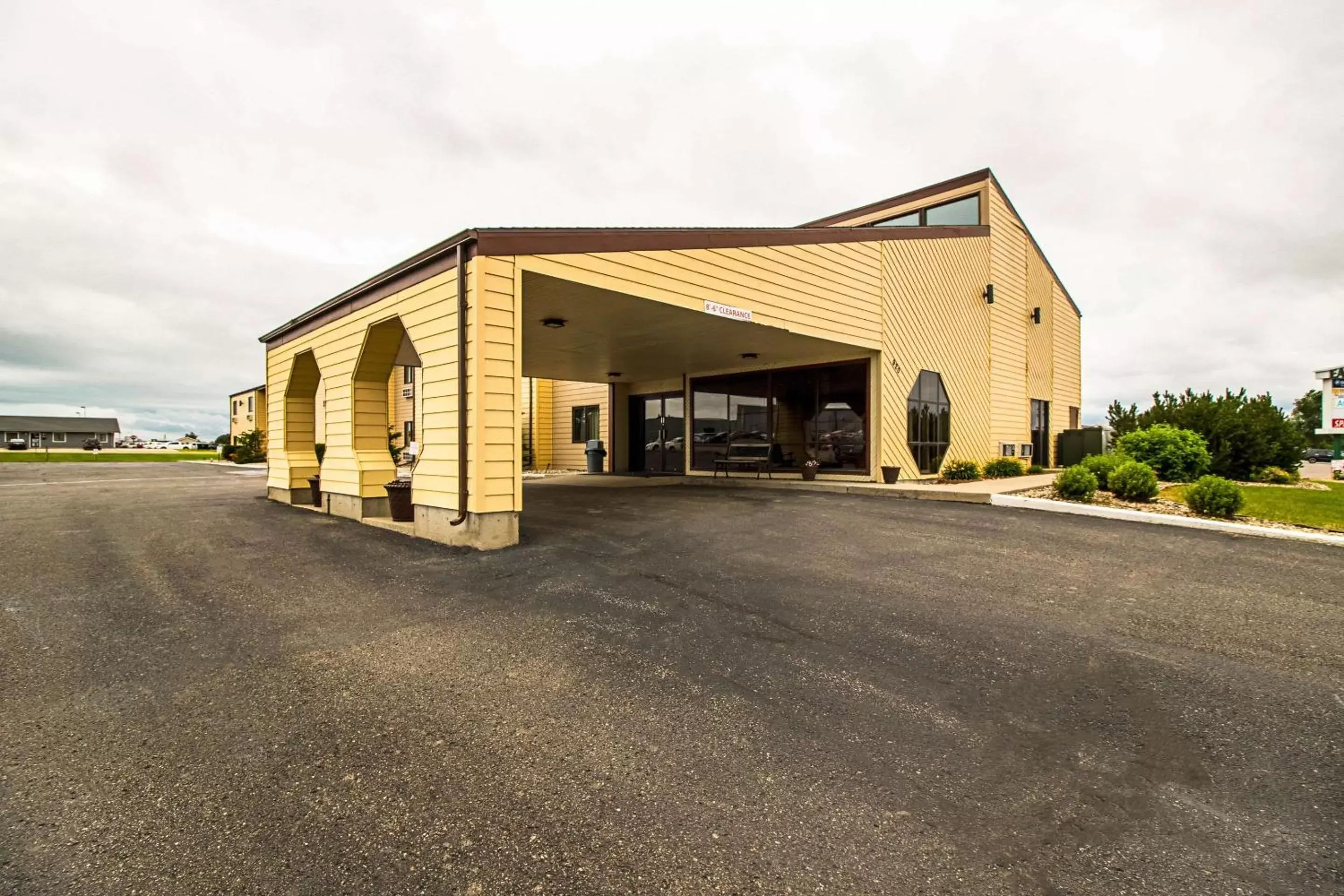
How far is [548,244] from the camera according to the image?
6.60 meters

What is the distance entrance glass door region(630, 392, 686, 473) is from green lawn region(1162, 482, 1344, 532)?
10.9m

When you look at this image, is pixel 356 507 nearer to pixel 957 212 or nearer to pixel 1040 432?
pixel 957 212

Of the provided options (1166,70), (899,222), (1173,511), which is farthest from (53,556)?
(899,222)

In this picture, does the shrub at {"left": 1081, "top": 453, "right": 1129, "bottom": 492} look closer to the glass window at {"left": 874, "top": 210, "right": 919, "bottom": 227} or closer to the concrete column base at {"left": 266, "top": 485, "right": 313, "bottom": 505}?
the glass window at {"left": 874, "top": 210, "right": 919, "bottom": 227}

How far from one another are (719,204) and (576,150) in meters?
34.9

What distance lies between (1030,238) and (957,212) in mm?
3509

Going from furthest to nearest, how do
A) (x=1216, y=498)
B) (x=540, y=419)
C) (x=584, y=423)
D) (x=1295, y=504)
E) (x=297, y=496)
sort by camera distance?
(x=540, y=419) < (x=584, y=423) < (x=297, y=496) < (x=1295, y=504) < (x=1216, y=498)

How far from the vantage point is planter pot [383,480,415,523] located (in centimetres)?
778

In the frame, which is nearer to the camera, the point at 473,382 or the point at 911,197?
the point at 473,382

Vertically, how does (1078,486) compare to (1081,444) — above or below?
below

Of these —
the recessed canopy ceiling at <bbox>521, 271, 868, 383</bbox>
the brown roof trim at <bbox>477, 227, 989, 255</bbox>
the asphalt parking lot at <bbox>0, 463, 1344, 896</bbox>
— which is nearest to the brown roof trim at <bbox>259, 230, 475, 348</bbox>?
the brown roof trim at <bbox>477, 227, 989, 255</bbox>

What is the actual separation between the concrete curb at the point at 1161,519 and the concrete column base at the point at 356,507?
988 cm

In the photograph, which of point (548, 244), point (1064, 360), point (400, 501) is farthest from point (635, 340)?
point (1064, 360)

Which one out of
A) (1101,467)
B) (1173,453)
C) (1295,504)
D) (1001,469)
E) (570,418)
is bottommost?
(1295,504)
